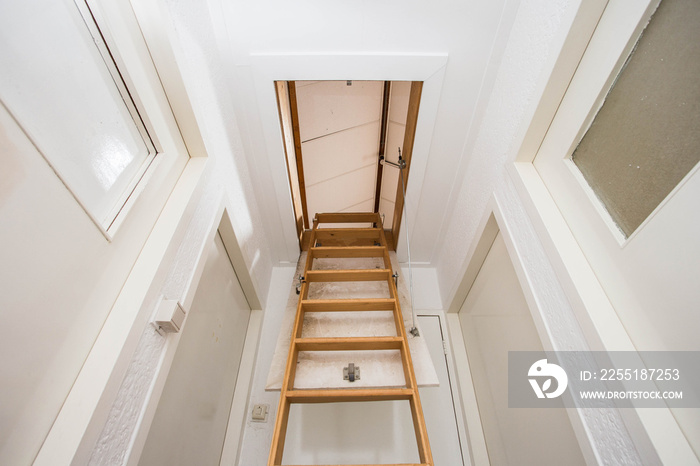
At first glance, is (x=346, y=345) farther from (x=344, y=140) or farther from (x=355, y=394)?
(x=344, y=140)

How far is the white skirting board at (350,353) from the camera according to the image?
4.71 feet

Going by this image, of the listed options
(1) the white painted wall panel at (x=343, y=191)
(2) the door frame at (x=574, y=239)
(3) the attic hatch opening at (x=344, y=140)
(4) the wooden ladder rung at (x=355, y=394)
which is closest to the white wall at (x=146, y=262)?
(3) the attic hatch opening at (x=344, y=140)

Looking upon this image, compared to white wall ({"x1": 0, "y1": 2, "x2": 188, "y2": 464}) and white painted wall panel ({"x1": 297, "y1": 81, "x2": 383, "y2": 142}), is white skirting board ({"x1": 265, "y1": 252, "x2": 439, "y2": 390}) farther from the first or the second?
white painted wall panel ({"x1": 297, "y1": 81, "x2": 383, "y2": 142})

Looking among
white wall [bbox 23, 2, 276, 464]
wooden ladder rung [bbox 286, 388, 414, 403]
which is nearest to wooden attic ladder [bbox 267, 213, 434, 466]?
wooden ladder rung [bbox 286, 388, 414, 403]

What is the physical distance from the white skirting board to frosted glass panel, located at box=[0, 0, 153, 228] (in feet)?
3.52

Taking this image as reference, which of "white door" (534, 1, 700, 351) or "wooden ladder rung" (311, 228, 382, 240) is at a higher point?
"wooden ladder rung" (311, 228, 382, 240)

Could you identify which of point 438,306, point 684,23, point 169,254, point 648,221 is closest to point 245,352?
point 169,254

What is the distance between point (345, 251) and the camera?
2033 millimetres

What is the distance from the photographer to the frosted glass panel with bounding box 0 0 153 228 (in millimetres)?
595

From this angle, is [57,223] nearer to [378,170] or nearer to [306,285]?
[306,285]

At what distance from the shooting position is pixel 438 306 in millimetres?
2326

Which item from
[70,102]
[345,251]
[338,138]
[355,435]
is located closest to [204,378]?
[355,435]

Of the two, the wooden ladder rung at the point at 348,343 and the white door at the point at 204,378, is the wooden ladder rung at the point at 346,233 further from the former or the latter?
the wooden ladder rung at the point at 348,343

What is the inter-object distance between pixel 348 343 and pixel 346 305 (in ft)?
0.74
